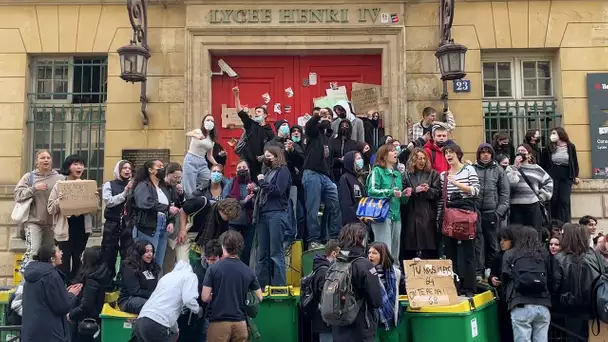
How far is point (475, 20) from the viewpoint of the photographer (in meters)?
11.9

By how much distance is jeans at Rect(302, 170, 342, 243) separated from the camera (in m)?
8.77

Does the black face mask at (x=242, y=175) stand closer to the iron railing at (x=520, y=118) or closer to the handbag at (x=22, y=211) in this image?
the handbag at (x=22, y=211)

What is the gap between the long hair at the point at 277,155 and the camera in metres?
8.37

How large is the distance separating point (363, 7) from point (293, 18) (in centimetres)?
127

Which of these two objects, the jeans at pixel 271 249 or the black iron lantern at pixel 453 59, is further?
the black iron lantern at pixel 453 59

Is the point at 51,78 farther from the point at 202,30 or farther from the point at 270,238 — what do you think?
the point at 270,238

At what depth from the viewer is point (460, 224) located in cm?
767

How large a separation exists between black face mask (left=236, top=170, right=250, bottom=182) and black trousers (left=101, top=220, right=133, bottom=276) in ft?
5.19

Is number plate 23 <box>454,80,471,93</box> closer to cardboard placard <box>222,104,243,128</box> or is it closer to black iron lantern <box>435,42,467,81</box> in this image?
black iron lantern <box>435,42,467,81</box>

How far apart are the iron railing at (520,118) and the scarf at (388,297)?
6039 millimetres

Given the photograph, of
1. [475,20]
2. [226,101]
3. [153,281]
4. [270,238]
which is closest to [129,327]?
[153,281]

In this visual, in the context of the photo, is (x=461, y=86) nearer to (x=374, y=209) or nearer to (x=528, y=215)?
(x=528, y=215)

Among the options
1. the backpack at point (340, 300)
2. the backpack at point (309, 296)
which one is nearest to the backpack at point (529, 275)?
the backpack at point (340, 300)

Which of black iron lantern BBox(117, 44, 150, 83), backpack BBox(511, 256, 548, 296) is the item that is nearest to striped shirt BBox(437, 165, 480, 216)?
backpack BBox(511, 256, 548, 296)
